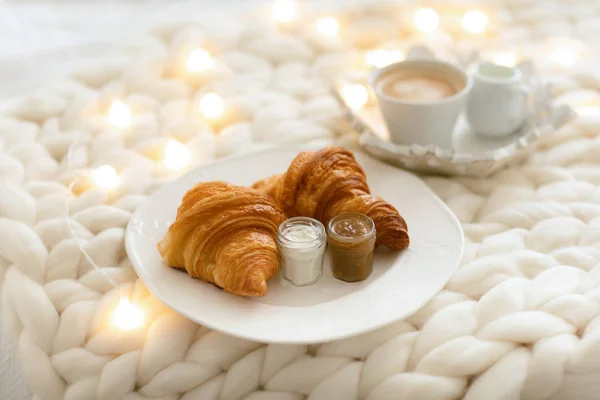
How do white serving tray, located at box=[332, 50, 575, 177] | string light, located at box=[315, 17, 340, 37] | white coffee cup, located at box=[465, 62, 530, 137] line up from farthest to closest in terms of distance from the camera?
1. string light, located at box=[315, 17, 340, 37]
2. white coffee cup, located at box=[465, 62, 530, 137]
3. white serving tray, located at box=[332, 50, 575, 177]

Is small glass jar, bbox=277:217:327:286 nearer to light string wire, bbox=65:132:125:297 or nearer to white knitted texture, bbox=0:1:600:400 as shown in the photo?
white knitted texture, bbox=0:1:600:400

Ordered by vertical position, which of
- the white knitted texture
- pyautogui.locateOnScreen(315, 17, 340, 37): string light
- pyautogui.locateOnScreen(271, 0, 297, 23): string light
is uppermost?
pyautogui.locateOnScreen(271, 0, 297, 23): string light

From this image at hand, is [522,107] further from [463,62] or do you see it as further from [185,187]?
[185,187]

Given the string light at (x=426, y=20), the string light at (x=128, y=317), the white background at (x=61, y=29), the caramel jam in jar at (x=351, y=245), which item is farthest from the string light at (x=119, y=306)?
the string light at (x=426, y=20)

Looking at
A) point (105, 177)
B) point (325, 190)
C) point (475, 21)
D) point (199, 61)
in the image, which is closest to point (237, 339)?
point (325, 190)

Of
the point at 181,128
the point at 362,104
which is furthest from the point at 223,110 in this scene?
the point at 362,104

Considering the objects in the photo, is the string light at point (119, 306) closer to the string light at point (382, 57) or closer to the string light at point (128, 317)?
the string light at point (128, 317)

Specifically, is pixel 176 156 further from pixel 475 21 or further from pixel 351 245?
pixel 475 21

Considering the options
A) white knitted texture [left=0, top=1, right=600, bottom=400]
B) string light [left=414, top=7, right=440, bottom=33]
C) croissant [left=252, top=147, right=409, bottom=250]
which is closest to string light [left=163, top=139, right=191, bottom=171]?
white knitted texture [left=0, top=1, right=600, bottom=400]
